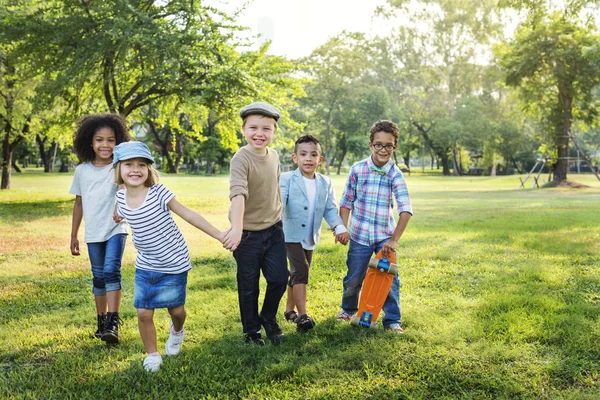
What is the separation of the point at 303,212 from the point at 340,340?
110 centimetres

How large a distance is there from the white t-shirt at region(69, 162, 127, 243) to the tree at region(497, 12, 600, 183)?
23.4m

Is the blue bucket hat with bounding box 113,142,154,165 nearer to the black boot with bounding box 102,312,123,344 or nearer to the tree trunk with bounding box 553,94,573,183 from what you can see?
the black boot with bounding box 102,312,123,344

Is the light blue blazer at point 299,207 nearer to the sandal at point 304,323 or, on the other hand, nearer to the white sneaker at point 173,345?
the sandal at point 304,323

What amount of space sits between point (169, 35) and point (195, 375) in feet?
37.5

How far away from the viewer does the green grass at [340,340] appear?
3.19m

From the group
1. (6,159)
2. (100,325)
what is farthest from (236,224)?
(6,159)

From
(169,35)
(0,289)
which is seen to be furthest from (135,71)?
(0,289)

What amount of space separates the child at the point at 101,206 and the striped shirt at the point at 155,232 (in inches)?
26.1

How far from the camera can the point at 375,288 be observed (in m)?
4.23

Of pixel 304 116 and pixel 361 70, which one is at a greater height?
pixel 361 70

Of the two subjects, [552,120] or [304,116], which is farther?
[304,116]

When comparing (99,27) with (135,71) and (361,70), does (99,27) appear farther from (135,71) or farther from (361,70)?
(361,70)

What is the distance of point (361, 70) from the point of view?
4834 centimetres

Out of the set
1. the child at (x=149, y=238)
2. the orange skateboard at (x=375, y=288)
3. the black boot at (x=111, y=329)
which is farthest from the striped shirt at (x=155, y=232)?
the orange skateboard at (x=375, y=288)
